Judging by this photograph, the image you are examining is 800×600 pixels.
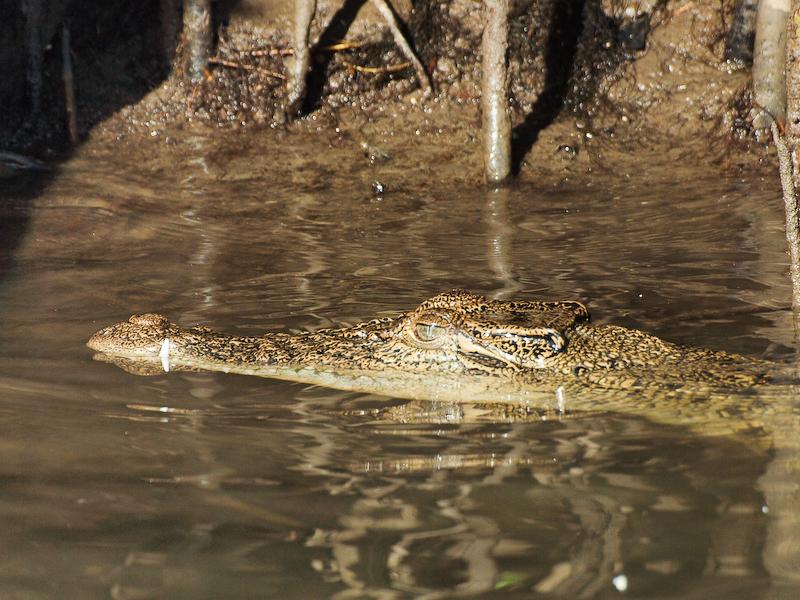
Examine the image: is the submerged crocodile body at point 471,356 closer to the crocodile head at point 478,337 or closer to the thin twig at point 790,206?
the crocodile head at point 478,337

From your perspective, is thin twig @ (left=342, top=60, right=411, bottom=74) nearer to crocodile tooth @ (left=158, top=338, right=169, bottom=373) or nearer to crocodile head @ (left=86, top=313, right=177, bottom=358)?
crocodile head @ (left=86, top=313, right=177, bottom=358)

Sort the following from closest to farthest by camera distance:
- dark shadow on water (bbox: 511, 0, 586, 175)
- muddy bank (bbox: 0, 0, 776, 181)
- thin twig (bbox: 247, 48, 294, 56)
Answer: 1. muddy bank (bbox: 0, 0, 776, 181)
2. dark shadow on water (bbox: 511, 0, 586, 175)
3. thin twig (bbox: 247, 48, 294, 56)

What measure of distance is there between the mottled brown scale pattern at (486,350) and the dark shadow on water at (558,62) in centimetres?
580

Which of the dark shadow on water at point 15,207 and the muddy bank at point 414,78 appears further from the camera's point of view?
the muddy bank at point 414,78

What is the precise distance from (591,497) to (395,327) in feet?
5.44

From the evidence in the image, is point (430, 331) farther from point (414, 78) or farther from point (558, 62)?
point (558, 62)

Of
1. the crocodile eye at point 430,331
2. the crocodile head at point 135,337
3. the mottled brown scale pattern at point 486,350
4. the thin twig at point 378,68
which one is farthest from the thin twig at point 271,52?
the crocodile eye at point 430,331

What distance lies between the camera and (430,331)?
4.76 m

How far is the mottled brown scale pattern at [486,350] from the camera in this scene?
15.2ft

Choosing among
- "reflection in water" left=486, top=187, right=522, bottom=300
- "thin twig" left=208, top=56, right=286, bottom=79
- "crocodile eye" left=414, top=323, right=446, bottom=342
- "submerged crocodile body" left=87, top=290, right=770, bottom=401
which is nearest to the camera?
"submerged crocodile body" left=87, top=290, right=770, bottom=401

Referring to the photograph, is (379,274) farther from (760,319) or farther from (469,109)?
(469,109)

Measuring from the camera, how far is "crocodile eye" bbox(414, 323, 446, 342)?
4.76 metres

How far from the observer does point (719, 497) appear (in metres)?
3.44

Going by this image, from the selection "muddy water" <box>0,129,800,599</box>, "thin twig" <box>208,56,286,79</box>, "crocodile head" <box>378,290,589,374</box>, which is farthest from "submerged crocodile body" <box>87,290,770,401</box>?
"thin twig" <box>208,56,286,79</box>
